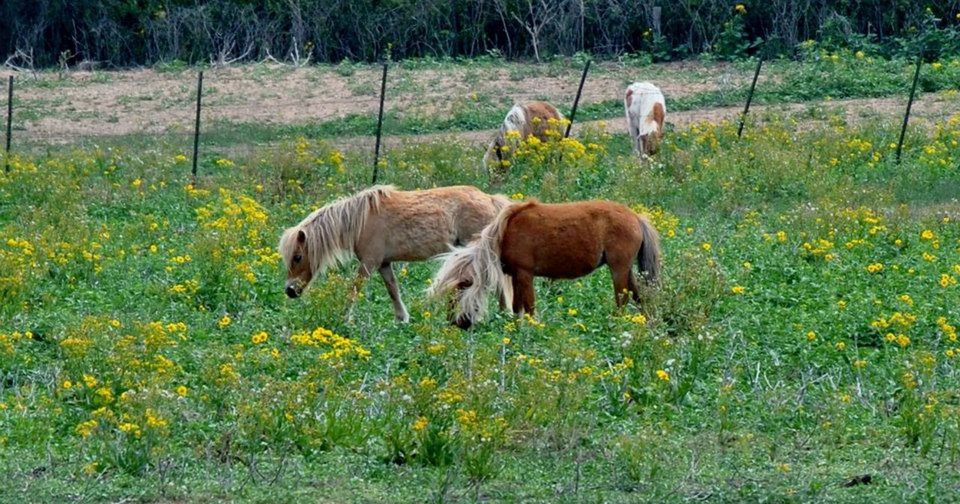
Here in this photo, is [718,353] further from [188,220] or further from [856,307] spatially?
[188,220]

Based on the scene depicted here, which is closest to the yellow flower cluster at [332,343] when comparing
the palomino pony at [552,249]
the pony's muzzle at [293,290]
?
the palomino pony at [552,249]

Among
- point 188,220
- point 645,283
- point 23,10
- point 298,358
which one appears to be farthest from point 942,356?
point 23,10

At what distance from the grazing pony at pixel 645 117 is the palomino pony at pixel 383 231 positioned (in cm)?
805

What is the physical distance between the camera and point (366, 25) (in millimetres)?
34188

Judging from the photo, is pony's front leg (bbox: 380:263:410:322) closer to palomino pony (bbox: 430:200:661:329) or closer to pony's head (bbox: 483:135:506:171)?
palomino pony (bbox: 430:200:661:329)

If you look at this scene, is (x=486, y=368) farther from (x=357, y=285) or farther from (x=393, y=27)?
(x=393, y=27)

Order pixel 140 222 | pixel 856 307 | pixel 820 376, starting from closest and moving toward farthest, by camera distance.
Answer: pixel 820 376 < pixel 856 307 < pixel 140 222

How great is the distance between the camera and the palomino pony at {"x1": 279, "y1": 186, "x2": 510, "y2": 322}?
13.4 meters

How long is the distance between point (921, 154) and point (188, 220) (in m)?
9.73

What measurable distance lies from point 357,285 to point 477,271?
138 centimetres

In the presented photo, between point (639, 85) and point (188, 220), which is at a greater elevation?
point (639, 85)

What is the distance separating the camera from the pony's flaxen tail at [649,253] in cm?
Result: 1255

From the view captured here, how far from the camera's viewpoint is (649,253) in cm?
1255

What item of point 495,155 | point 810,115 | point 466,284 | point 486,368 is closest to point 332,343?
point 466,284
